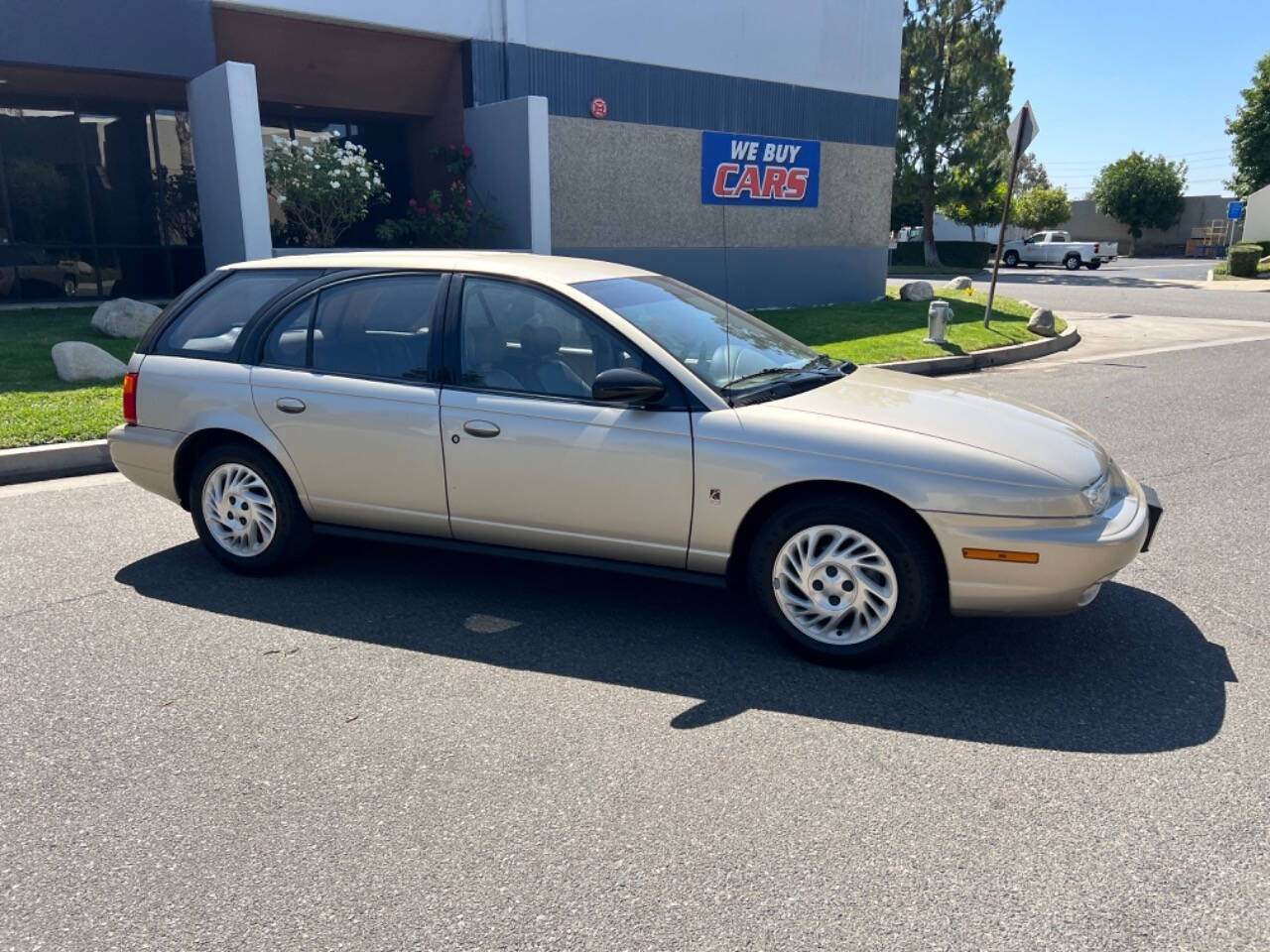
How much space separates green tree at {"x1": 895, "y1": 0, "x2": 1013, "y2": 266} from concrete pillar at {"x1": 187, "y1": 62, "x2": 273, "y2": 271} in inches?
1155

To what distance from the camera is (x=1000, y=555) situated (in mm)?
3717

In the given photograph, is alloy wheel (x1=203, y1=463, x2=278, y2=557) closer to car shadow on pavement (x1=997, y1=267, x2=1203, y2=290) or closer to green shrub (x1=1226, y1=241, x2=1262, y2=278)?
car shadow on pavement (x1=997, y1=267, x2=1203, y2=290)

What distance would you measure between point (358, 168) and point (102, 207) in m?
5.66

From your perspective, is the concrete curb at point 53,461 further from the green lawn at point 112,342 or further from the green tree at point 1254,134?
the green tree at point 1254,134

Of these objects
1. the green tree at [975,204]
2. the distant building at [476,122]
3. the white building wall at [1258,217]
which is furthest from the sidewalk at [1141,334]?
the white building wall at [1258,217]

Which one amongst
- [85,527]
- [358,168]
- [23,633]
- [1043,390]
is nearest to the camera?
[23,633]

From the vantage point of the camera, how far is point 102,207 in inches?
655

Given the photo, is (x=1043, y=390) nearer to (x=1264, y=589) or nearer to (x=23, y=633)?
(x=1264, y=589)

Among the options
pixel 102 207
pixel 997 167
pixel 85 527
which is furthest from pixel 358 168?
pixel 997 167

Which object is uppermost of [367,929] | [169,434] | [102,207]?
[102,207]

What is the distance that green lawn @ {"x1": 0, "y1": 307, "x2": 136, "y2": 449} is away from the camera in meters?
7.57

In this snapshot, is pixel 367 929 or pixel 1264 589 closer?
pixel 367 929

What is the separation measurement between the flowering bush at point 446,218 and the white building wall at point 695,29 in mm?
1777

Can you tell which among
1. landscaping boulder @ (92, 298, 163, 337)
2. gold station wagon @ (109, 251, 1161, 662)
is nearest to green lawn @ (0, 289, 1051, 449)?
landscaping boulder @ (92, 298, 163, 337)
